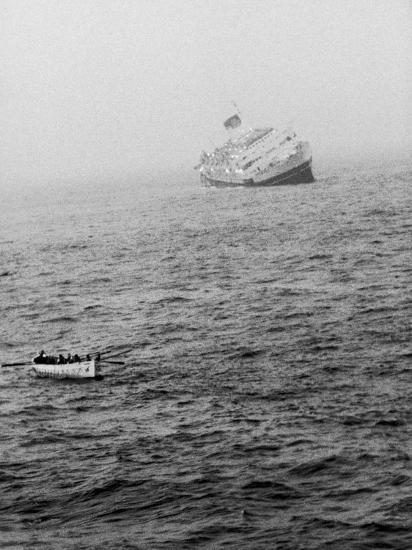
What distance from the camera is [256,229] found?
10325 centimetres

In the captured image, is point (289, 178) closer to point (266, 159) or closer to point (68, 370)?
point (266, 159)

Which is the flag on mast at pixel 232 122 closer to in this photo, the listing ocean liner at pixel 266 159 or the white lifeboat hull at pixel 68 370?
the listing ocean liner at pixel 266 159

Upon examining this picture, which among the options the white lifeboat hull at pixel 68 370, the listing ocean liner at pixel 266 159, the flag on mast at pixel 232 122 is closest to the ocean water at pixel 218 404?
the white lifeboat hull at pixel 68 370

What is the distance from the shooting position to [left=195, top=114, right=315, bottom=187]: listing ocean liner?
153750 mm

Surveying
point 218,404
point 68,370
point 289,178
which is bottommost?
point 218,404

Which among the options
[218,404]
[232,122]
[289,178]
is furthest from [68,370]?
[232,122]

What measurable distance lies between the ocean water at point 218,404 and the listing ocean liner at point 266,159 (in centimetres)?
7052

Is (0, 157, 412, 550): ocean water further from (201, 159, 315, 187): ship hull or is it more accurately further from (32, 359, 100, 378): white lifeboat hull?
(201, 159, 315, 187): ship hull

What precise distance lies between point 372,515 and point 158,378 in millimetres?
19715

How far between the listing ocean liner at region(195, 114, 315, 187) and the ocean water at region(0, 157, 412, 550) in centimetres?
7052

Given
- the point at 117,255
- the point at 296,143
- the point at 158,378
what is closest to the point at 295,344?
the point at 158,378

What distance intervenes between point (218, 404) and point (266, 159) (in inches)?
4960

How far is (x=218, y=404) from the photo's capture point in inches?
1515

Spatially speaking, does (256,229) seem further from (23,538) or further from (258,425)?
(23,538)
